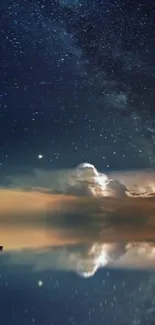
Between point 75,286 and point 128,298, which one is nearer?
point 128,298

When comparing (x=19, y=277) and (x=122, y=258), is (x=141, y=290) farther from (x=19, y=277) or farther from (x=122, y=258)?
(x=122, y=258)

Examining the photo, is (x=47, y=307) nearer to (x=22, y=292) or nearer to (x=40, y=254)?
(x=22, y=292)

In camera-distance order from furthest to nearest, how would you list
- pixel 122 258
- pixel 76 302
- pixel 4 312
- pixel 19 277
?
pixel 122 258 < pixel 19 277 < pixel 76 302 < pixel 4 312

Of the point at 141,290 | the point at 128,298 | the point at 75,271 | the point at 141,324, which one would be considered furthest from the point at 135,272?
the point at 141,324

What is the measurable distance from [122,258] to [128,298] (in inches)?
524

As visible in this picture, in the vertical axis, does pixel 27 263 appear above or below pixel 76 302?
above

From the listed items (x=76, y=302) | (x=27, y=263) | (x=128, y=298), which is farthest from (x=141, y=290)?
(x=27, y=263)

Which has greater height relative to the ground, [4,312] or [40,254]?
[40,254]

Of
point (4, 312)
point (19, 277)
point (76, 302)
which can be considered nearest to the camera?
point (4, 312)

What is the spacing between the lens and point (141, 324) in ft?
50.1

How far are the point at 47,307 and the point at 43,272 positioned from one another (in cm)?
799

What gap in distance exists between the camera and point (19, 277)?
24.3 meters

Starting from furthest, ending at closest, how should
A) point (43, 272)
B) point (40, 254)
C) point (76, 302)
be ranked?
point (40, 254) < point (43, 272) < point (76, 302)

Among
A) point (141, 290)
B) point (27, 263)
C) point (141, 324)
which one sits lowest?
point (141, 324)
